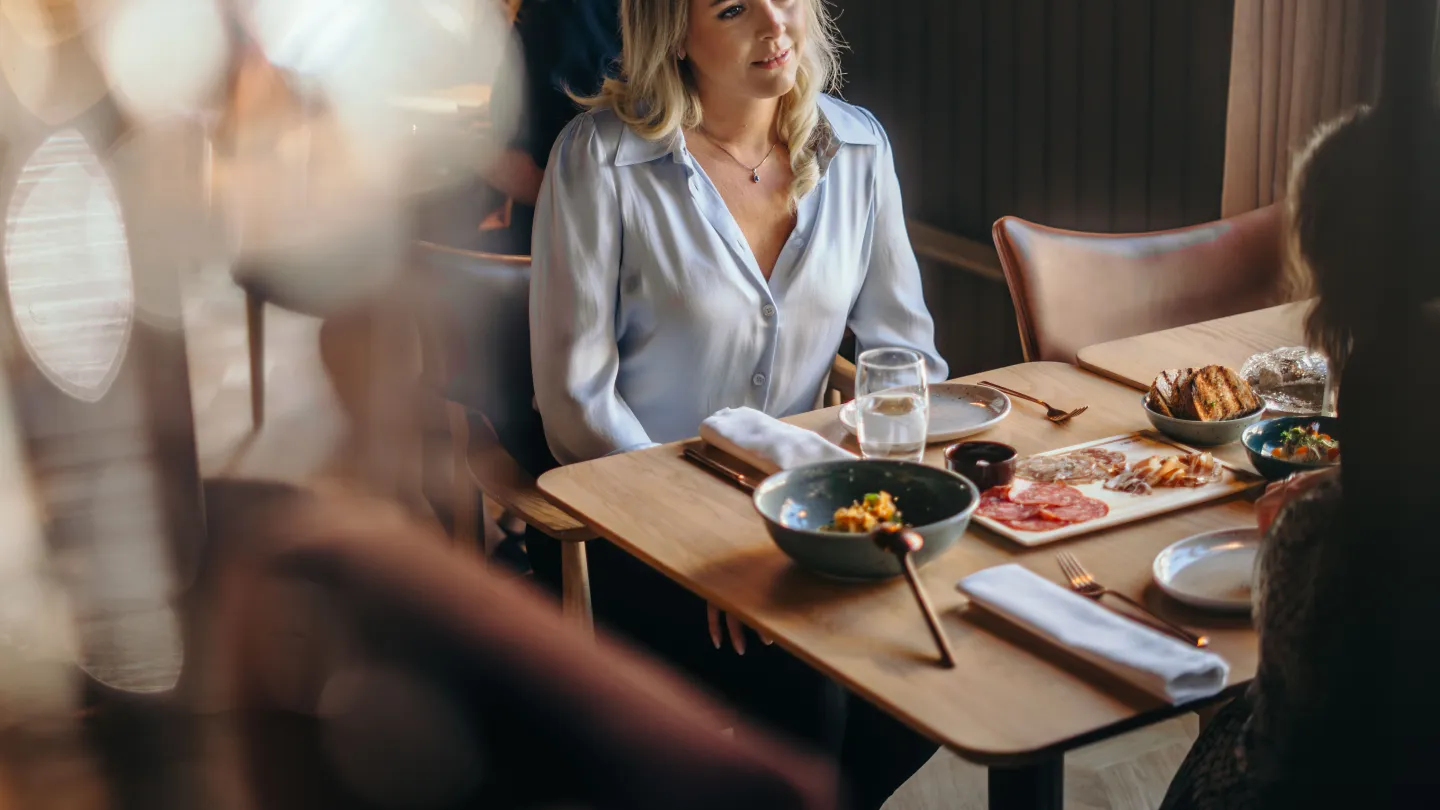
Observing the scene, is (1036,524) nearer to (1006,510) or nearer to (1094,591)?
(1006,510)

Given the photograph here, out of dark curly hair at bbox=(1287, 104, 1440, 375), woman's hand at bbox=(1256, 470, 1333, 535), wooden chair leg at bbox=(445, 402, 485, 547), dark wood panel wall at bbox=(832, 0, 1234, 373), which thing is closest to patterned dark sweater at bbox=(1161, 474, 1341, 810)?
dark curly hair at bbox=(1287, 104, 1440, 375)

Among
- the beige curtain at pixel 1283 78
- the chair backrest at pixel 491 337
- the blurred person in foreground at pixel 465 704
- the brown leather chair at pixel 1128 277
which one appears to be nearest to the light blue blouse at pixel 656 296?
the chair backrest at pixel 491 337

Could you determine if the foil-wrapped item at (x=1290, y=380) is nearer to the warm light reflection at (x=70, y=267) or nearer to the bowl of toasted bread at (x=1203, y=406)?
the bowl of toasted bread at (x=1203, y=406)

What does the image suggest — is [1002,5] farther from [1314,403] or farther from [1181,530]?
[1181,530]

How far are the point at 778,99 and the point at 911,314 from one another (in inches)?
16.5

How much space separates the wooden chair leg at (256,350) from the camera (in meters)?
1.74

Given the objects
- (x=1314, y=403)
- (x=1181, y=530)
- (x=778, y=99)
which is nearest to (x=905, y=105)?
(x=778, y=99)

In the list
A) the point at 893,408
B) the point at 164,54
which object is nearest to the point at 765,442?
the point at 893,408

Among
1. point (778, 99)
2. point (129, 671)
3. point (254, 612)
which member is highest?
point (778, 99)

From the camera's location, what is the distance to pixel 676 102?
81.2 inches

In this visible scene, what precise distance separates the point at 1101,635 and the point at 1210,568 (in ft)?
0.68

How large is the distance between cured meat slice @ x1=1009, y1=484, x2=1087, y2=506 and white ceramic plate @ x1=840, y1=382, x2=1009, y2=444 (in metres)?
0.18

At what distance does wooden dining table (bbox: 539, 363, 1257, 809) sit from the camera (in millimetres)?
1006

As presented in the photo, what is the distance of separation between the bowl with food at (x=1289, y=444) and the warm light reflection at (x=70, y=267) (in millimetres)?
1219
